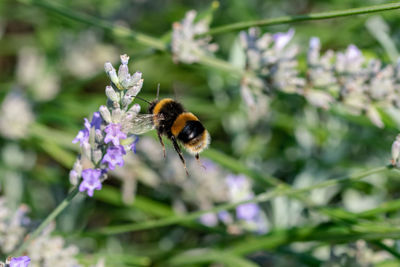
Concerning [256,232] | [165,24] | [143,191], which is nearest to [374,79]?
[256,232]

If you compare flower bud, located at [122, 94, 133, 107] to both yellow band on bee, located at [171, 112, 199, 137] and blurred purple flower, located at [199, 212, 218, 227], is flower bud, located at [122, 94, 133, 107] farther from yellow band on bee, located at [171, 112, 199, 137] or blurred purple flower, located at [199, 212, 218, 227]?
blurred purple flower, located at [199, 212, 218, 227]

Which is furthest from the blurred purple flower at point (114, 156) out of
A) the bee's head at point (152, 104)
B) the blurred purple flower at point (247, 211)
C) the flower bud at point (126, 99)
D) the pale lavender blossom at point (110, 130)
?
the blurred purple flower at point (247, 211)

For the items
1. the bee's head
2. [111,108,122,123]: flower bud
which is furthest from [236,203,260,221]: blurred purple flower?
[111,108,122,123]: flower bud

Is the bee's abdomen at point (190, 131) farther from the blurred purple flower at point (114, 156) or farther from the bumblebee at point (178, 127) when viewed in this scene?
the blurred purple flower at point (114, 156)

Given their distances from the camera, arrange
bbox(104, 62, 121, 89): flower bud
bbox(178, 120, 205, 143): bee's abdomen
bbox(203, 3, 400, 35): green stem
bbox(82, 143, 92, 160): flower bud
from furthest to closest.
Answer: bbox(178, 120, 205, 143): bee's abdomen, bbox(203, 3, 400, 35): green stem, bbox(82, 143, 92, 160): flower bud, bbox(104, 62, 121, 89): flower bud

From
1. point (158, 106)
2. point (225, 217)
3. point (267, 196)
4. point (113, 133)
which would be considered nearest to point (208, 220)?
point (225, 217)

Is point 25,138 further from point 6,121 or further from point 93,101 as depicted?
point 93,101
